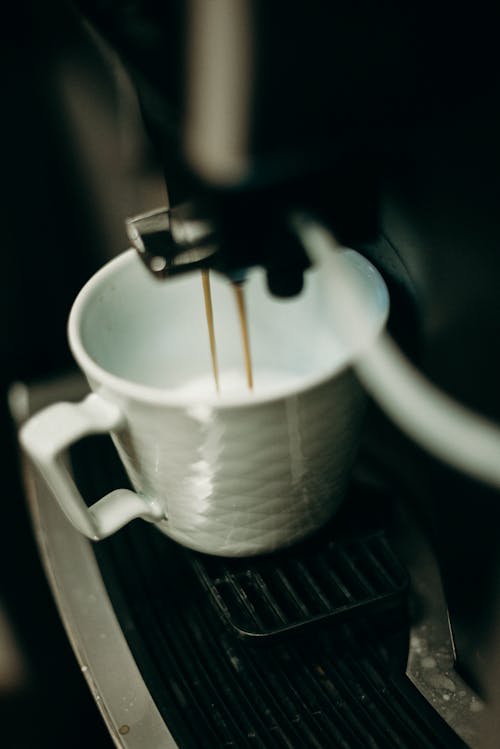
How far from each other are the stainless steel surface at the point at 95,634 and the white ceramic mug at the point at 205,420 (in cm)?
5

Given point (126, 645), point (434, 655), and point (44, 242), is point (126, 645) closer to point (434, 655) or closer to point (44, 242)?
point (434, 655)

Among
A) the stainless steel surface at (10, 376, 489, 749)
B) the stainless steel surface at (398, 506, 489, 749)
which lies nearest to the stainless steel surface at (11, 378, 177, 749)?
the stainless steel surface at (10, 376, 489, 749)

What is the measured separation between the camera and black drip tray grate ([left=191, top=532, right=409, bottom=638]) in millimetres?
340

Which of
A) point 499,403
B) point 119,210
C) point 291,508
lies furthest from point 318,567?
point 119,210

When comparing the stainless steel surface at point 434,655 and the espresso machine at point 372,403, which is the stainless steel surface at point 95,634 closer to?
the espresso machine at point 372,403

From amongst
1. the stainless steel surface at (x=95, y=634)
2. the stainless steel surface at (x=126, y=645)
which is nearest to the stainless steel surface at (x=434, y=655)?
the stainless steel surface at (x=126, y=645)

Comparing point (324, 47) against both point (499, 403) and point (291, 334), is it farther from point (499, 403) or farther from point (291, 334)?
point (291, 334)

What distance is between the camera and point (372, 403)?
0.39 m

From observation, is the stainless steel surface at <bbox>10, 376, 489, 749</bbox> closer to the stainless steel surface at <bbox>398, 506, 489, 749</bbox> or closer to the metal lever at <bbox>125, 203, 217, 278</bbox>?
the stainless steel surface at <bbox>398, 506, 489, 749</bbox>

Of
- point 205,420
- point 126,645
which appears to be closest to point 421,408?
point 205,420

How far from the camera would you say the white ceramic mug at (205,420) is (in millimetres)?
303

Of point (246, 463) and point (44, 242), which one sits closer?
point (246, 463)

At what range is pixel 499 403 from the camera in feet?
0.80

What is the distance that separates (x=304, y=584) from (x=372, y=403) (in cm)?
10
